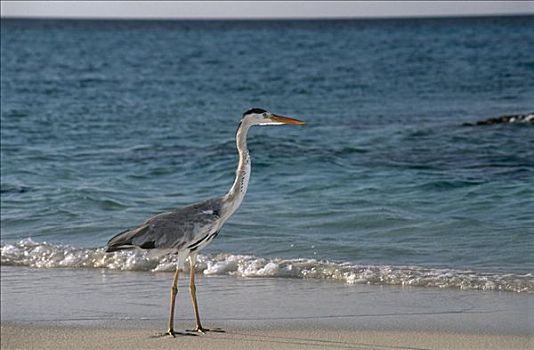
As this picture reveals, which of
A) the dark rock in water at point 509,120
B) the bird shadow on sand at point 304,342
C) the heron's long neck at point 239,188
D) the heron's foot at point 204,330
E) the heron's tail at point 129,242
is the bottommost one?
the heron's foot at point 204,330

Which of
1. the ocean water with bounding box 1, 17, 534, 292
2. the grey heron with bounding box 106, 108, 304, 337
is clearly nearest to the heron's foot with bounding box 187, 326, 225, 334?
the grey heron with bounding box 106, 108, 304, 337

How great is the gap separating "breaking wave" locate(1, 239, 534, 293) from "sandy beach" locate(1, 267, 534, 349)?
0.16 meters

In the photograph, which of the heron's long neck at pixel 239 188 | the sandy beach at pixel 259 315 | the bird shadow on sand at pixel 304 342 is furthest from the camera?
the heron's long neck at pixel 239 188

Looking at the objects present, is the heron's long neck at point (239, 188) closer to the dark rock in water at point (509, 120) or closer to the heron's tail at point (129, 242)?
the heron's tail at point (129, 242)

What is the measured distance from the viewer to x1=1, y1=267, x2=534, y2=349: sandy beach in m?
6.08

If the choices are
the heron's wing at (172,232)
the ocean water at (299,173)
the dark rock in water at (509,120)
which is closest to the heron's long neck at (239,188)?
the heron's wing at (172,232)

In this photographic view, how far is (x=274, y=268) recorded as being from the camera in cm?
813

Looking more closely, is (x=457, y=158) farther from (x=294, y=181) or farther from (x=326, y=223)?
(x=326, y=223)

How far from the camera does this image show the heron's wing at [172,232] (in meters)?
6.32

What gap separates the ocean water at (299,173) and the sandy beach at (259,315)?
0.39 metres

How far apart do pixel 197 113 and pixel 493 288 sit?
1326 cm

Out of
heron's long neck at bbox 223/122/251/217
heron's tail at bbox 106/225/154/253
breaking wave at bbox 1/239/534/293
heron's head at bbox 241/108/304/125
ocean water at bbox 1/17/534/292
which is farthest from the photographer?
ocean water at bbox 1/17/534/292

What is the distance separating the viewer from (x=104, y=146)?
15883 mm

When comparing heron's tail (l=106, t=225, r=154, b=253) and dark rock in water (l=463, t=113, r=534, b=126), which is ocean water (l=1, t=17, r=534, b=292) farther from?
heron's tail (l=106, t=225, r=154, b=253)
